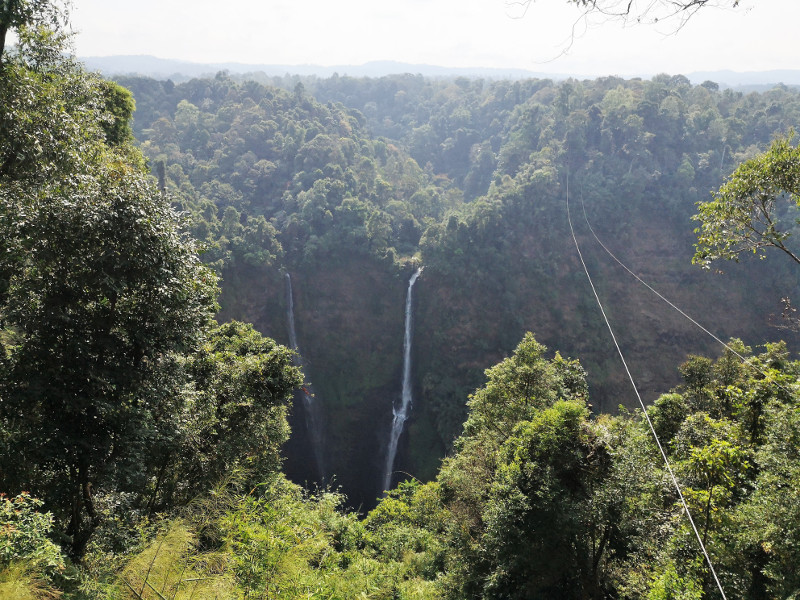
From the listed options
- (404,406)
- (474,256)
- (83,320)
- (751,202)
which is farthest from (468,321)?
(83,320)

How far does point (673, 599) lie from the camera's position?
607 centimetres

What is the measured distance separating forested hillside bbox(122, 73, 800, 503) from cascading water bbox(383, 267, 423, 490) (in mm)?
665

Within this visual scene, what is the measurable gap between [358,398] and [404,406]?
3794 mm

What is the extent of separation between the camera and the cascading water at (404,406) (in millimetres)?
32719

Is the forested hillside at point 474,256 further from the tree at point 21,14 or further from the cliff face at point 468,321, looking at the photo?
the tree at point 21,14

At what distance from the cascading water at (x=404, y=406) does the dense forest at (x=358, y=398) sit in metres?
0.44

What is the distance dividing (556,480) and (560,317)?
→ 96.2 ft

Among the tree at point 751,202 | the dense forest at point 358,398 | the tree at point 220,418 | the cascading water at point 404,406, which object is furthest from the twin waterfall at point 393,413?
the tree at point 751,202

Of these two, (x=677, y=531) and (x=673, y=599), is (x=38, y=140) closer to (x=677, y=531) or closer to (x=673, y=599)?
(x=673, y=599)

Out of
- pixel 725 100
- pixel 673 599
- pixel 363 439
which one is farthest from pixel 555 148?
pixel 673 599

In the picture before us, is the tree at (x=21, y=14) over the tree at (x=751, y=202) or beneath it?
over

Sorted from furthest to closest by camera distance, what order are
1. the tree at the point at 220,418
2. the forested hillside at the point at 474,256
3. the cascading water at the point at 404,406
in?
the forested hillside at the point at 474,256 < the cascading water at the point at 404,406 < the tree at the point at 220,418

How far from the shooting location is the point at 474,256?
3769 cm

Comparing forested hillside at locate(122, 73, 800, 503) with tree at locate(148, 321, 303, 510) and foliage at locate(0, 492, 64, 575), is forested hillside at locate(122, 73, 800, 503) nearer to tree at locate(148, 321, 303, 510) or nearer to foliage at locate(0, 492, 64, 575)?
tree at locate(148, 321, 303, 510)
